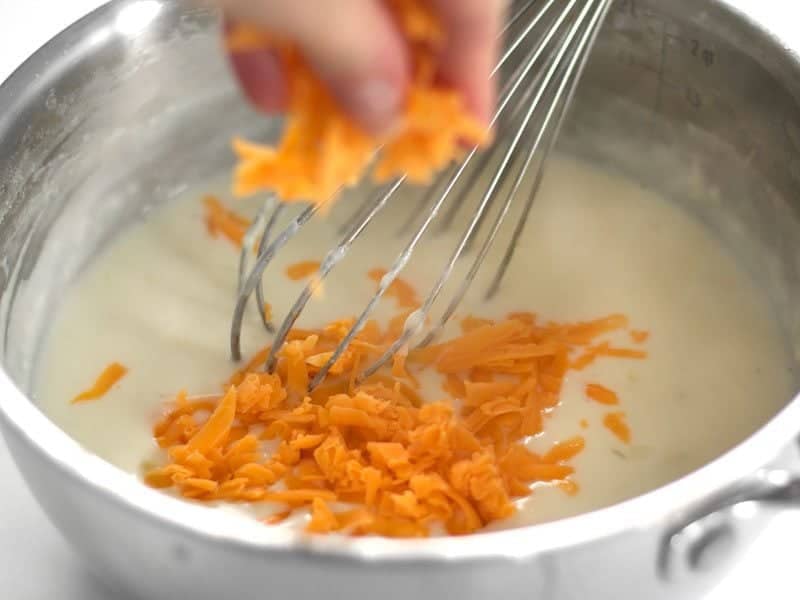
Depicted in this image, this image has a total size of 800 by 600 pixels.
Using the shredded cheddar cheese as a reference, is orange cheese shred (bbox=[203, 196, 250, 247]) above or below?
above

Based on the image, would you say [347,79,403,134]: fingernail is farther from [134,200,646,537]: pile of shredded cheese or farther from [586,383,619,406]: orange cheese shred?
[586,383,619,406]: orange cheese shred

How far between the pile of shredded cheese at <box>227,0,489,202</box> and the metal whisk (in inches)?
9.6

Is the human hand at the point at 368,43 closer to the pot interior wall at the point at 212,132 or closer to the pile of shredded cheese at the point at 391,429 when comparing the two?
the pile of shredded cheese at the point at 391,429

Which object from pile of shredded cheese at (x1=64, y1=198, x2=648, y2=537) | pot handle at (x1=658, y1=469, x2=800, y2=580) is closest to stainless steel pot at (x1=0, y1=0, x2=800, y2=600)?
pot handle at (x1=658, y1=469, x2=800, y2=580)

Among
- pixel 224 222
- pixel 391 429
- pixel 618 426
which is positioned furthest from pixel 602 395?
pixel 224 222

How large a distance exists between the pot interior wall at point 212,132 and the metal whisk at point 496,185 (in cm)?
5

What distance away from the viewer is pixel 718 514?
1.50ft

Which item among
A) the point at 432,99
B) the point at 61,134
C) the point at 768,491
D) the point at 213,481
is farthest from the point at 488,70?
the point at 61,134

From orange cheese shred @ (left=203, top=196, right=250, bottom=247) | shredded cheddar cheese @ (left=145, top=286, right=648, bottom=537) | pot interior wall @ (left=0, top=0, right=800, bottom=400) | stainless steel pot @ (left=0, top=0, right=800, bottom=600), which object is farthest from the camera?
orange cheese shred @ (left=203, top=196, right=250, bottom=247)

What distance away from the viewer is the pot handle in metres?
0.45

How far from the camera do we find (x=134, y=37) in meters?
0.75

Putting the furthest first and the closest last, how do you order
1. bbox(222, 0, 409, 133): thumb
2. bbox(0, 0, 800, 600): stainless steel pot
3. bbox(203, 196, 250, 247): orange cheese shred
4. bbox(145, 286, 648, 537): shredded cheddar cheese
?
bbox(203, 196, 250, 247): orange cheese shred → bbox(145, 286, 648, 537): shredded cheddar cheese → bbox(0, 0, 800, 600): stainless steel pot → bbox(222, 0, 409, 133): thumb

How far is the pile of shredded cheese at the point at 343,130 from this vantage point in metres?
0.33

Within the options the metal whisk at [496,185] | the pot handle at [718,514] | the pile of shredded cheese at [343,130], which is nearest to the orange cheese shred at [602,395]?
the metal whisk at [496,185]
